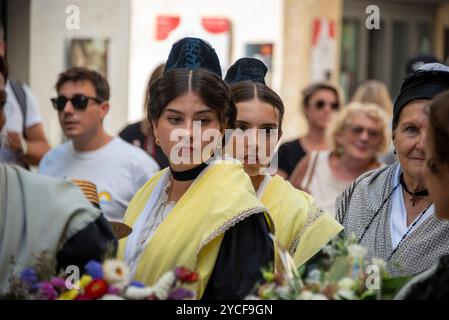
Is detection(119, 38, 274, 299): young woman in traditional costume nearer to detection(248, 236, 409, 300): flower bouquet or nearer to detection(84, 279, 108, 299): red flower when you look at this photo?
detection(248, 236, 409, 300): flower bouquet

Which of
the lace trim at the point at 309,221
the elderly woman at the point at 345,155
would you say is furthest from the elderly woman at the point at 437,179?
the elderly woman at the point at 345,155

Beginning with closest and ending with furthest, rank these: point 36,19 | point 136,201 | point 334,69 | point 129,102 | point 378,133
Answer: point 136,201, point 378,133, point 36,19, point 129,102, point 334,69

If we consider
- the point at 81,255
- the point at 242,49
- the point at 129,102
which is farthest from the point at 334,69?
the point at 81,255

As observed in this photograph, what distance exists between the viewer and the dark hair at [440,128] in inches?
113

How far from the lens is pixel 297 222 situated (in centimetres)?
411

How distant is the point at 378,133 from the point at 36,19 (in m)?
3.24

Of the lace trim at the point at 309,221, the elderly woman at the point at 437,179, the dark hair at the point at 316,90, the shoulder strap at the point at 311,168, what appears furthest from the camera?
the dark hair at the point at 316,90

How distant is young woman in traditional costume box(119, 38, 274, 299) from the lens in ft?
11.2

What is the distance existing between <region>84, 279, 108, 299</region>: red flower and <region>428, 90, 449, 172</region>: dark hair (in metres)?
1.01

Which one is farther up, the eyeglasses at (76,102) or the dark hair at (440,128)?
the dark hair at (440,128)

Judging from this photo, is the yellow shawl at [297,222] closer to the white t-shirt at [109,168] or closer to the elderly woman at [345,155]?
the white t-shirt at [109,168]

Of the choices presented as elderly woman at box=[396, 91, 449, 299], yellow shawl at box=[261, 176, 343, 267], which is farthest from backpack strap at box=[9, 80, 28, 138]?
elderly woman at box=[396, 91, 449, 299]

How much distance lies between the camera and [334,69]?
12766 mm

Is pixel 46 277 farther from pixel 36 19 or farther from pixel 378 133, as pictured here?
pixel 36 19
